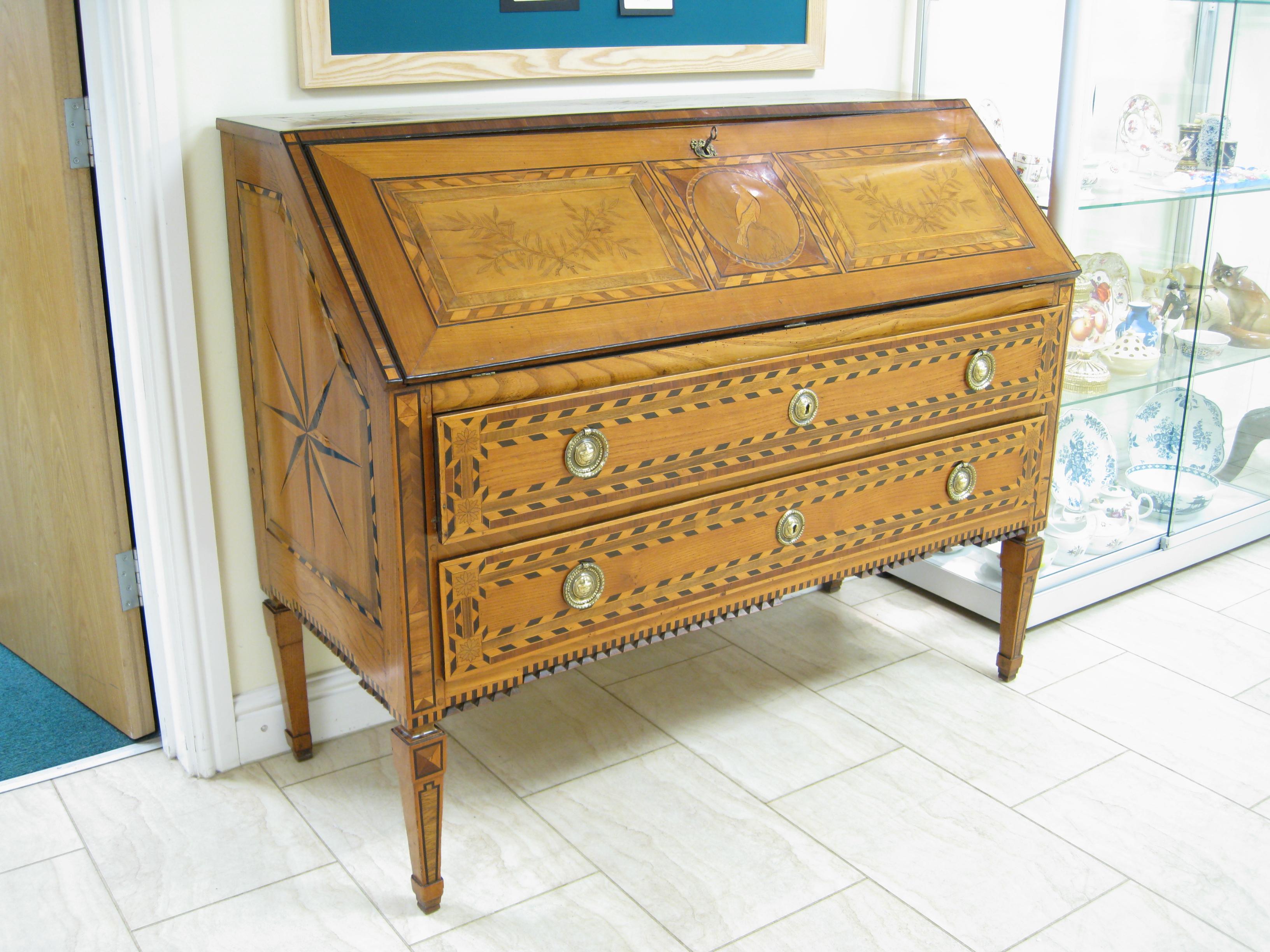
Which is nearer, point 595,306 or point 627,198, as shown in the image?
point 595,306

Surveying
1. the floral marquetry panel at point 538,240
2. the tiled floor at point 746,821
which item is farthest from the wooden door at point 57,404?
the floral marquetry panel at point 538,240

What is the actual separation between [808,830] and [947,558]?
1.08 metres

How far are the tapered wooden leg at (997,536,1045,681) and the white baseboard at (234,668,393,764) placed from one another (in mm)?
1304

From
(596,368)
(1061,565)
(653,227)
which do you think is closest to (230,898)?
(596,368)

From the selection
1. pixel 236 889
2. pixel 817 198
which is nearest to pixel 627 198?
pixel 817 198

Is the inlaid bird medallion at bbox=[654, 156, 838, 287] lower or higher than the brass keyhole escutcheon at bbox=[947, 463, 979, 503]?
higher

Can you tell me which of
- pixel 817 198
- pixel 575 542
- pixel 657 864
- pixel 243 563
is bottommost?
pixel 657 864

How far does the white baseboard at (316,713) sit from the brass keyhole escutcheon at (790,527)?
0.85 m

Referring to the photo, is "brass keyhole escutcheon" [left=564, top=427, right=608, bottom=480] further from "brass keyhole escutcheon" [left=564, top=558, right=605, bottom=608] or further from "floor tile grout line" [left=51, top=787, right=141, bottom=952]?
"floor tile grout line" [left=51, top=787, right=141, bottom=952]

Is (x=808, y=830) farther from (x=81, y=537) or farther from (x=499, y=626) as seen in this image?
(x=81, y=537)

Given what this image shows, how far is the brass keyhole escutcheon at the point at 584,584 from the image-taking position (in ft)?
5.87

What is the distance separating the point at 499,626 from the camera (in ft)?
5.73

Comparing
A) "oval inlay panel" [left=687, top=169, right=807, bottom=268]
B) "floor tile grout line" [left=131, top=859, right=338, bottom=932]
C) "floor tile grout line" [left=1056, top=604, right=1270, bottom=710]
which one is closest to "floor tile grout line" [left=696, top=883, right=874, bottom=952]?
"floor tile grout line" [left=131, top=859, right=338, bottom=932]

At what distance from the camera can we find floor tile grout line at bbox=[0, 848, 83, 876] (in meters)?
1.94
